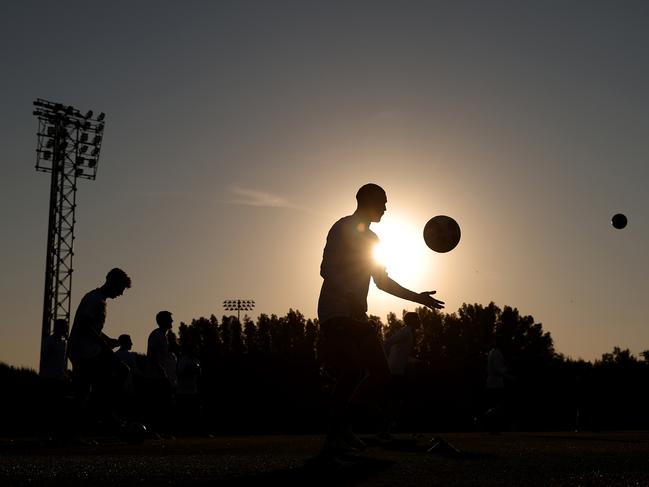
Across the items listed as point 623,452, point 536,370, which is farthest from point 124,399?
point 536,370

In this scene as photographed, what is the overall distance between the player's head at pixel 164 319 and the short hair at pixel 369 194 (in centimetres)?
943

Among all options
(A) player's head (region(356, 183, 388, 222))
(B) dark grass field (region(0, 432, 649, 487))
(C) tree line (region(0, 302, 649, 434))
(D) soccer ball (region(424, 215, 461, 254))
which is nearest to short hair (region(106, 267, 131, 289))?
(B) dark grass field (region(0, 432, 649, 487))

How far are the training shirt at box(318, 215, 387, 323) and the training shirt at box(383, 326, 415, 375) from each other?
7.50 meters

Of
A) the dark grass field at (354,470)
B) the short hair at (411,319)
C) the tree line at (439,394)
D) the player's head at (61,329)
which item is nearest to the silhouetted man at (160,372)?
the player's head at (61,329)

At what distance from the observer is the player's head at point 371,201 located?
8.16m

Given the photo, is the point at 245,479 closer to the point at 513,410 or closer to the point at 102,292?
the point at 102,292

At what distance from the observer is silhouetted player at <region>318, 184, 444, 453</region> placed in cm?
771

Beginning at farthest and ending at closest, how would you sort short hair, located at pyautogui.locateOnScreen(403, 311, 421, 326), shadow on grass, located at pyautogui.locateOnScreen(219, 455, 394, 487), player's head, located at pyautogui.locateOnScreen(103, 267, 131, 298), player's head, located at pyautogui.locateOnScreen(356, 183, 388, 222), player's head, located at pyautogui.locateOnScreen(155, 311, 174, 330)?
player's head, located at pyautogui.locateOnScreen(155, 311, 174, 330)
short hair, located at pyautogui.locateOnScreen(403, 311, 421, 326)
player's head, located at pyautogui.locateOnScreen(103, 267, 131, 298)
player's head, located at pyautogui.locateOnScreen(356, 183, 388, 222)
shadow on grass, located at pyautogui.locateOnScreen(219, 455, 394, 487)

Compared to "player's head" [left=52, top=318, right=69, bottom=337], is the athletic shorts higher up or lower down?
lower down

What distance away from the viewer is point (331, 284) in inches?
310

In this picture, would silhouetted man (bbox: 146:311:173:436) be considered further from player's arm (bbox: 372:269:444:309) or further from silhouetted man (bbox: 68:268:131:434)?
player's arm (bbox: 372:269:444:309)

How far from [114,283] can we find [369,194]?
16.5 feet

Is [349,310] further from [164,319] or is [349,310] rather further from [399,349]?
[164,319]

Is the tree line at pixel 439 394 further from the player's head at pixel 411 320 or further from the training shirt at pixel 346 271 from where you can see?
the training shirt at pixel 346 271
